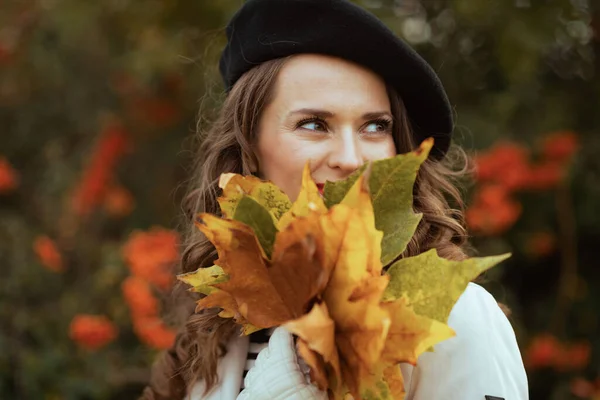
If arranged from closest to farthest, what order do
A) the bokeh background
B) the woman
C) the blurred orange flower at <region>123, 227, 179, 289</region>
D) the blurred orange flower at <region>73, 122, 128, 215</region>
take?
1. the woman
2. the blurred orange flower at <region>123, 227, 179, 289</region>
3. the bokeh background
4. the blurred orange flower at <region>73, 122, 128, 215</region>

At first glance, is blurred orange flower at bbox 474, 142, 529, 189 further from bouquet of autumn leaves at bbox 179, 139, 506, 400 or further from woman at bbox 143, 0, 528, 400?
bouquet of autumn leaves at bbox 179, 139, 506, 400

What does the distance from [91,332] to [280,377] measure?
8.02 ft

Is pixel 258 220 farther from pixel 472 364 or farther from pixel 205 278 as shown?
pixel 472 364

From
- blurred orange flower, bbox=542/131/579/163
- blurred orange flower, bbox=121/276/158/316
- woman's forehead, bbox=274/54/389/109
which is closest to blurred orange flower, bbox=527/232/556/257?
blurred orange flower, bbox=542/131/579/163

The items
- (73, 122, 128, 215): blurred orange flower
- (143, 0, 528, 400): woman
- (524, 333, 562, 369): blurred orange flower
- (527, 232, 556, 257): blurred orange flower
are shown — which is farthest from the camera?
(73, 122, 128, 215): blurred orange flower

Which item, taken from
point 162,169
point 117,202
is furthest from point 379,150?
point 162,169

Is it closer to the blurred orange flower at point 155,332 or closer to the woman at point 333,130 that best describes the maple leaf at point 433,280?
the woman at point 333,130

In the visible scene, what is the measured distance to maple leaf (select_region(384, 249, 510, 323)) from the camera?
1.12 meters

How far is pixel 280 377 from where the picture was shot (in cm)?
126

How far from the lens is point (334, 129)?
1.68 m

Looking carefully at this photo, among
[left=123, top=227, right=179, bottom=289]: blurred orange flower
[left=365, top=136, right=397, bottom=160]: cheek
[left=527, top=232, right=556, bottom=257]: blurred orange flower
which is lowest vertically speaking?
[left=527, top=232, right=556, bottom=257]: blurred orange flower

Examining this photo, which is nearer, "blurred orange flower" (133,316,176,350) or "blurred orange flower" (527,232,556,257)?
"blurred orange flower" (133,316,176,350)

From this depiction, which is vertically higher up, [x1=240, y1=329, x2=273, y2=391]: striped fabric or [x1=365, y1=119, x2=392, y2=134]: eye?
[x1=365, y1=119, x2=392, y2=134]: eye

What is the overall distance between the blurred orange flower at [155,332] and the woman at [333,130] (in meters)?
1.38
